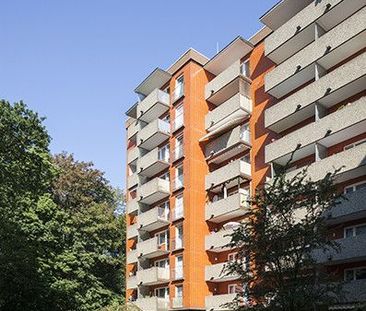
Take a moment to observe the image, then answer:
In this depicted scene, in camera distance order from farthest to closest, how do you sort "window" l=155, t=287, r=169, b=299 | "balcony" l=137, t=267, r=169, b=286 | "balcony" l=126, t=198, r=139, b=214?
"balcony" l=126, t=198, r=139, b=214
"window" l=155, t=287, r=169, b=299
"balcony" l=137, t=267, r=169, b=286

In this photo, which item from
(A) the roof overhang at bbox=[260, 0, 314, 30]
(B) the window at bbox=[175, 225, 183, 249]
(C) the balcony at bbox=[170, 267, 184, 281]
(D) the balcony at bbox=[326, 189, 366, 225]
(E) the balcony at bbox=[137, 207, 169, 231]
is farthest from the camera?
(E) the balcony at bbox=[137, 207, 169, 231]

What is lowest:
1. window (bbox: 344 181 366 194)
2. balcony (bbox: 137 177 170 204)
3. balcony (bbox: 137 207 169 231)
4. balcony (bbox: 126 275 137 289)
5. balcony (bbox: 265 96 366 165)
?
balcony (bbox: 126 275 137 289)

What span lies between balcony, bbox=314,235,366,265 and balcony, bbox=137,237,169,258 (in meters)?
16.1

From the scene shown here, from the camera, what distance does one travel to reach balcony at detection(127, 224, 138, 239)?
4516 centimetres

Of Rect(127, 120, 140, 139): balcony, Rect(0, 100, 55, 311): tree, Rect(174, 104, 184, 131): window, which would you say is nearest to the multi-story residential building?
Rect(174, 104, 184, 131): window

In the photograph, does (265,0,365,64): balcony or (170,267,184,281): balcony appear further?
(170,267,184,281): balcony

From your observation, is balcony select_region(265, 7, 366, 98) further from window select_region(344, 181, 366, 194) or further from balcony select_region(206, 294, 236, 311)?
balcony select_region(206, 294, 236, 311)

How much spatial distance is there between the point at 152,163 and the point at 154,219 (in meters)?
4.70

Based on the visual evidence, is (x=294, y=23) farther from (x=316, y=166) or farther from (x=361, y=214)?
(x=361, y=214)

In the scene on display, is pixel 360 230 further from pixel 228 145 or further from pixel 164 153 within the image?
pixel 164 153

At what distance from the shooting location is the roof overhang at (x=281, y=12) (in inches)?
1212

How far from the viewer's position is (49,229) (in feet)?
126

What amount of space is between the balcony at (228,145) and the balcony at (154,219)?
5.95 metres

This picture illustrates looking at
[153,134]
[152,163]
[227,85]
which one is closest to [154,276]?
[152,163]
